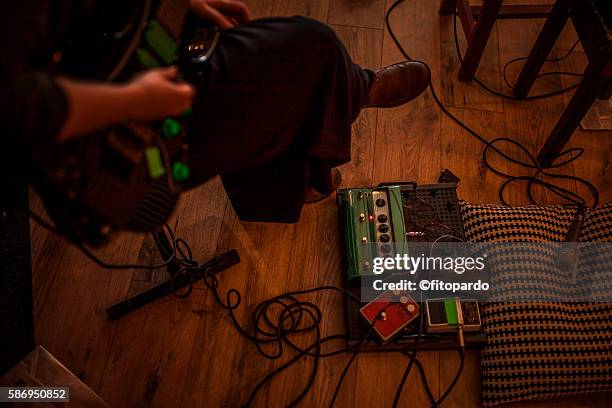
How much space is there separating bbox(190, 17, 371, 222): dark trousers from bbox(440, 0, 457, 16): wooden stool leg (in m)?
0.93

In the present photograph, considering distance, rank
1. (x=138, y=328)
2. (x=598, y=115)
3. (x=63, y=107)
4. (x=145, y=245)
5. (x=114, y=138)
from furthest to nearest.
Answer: (x=598, y=115) < (x=145, y=245) < (x=138, y=328) < (x=114, y=138) < (x=63, y=107)

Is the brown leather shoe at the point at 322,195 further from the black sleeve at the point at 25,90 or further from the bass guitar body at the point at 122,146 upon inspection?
the black sleeve at the point at 25,90

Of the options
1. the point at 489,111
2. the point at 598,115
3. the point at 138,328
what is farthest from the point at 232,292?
the point at 598,115

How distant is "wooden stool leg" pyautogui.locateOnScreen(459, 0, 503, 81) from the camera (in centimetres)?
158

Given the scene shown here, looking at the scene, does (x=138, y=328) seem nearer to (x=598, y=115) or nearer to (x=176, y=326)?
(x=176, y=326)

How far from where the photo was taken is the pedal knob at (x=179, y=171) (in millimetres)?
950

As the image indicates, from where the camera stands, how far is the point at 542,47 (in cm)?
158

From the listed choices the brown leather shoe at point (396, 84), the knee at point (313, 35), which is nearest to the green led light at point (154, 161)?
the knee at point (313, 35)

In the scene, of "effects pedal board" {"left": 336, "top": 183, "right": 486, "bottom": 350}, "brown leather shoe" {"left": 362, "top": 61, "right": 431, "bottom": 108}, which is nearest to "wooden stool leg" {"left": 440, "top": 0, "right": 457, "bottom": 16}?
"brown leather shoe" {"left": 362, "top": 61, "right": 431, "bottom": 108}

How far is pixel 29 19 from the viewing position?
0.70 m

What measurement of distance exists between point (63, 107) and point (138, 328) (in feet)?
2.77

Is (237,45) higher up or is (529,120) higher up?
(237,45)

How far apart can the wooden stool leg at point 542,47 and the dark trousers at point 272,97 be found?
696 millimetres

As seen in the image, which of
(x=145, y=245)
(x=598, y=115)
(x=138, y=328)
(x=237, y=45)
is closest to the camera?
(x=237, y=45)
